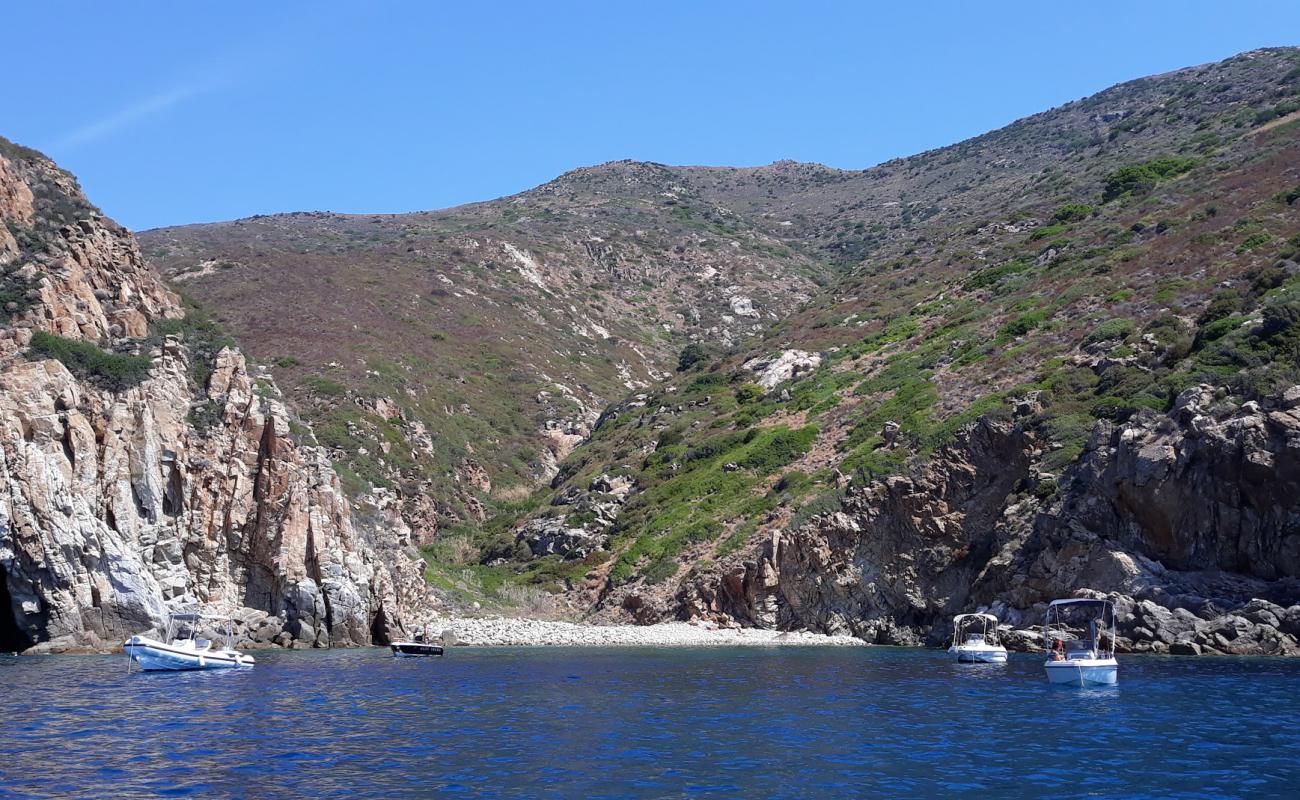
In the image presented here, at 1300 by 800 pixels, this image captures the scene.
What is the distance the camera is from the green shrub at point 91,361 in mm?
42438

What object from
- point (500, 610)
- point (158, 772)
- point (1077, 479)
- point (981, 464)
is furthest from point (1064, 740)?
point (500, 610)

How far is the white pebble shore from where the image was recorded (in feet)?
162

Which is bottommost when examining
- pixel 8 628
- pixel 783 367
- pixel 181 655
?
pixel 8 628

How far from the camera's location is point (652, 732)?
2291 cm

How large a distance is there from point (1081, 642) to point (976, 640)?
394 cm

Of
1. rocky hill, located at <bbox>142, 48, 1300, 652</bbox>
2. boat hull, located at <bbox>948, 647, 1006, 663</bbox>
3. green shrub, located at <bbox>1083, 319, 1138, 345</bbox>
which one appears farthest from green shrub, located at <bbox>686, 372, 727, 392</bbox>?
boat hull, located at <bbox>948, 647, 1006, 663</bbox>

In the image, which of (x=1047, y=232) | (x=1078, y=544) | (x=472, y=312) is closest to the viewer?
(x=1078, y=544)

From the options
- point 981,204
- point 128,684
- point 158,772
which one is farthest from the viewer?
point 981,204

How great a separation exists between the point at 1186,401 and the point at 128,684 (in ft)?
127

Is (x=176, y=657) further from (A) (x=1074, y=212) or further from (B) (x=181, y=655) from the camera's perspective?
(A) (x=1074, y=212)

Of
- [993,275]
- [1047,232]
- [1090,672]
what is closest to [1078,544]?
[1090,672]

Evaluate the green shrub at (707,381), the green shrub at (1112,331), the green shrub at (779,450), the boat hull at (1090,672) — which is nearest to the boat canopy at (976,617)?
the boat hull at (1090,672)

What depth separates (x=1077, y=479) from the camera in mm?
43375

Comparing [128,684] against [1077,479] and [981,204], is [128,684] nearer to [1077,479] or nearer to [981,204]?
[1077,479]
